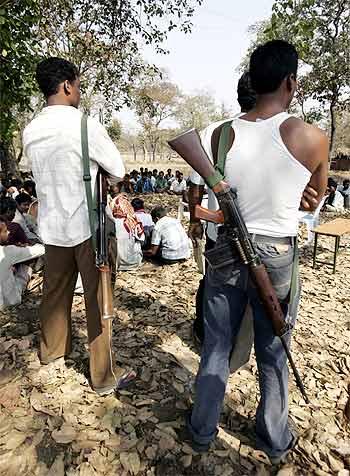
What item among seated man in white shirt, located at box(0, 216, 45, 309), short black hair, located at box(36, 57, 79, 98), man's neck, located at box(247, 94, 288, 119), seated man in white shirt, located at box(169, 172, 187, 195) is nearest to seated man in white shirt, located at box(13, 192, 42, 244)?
seated man in white shirt, located at box(0, 216, 45, 309)

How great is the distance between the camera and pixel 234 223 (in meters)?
1.69

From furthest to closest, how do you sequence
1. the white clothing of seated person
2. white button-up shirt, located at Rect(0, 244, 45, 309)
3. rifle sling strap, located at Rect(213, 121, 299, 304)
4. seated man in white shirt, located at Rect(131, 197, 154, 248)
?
Result: seated man in white shirt, located at Rect(131, 197, 154, 248), the white clothing of seated person, white button-up shirt, located at Rect(0, 244, 45, 309), rifle sling strap, located at Rect(213, 121, 299, 304)

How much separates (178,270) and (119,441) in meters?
2.98

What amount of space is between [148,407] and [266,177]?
5.43 ft

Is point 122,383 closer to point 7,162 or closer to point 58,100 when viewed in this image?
point 58,100

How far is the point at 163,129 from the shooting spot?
42.3 metres

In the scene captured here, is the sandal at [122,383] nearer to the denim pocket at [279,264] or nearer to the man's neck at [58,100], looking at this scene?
the denim pocket at [279,264]

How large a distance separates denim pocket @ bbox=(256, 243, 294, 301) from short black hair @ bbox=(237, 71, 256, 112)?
43.0 inches

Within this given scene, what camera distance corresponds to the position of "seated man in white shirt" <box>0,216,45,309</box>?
3555 millimetres

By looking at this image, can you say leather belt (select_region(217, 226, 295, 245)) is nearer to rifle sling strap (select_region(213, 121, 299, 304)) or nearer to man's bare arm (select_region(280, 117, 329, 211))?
rifle sling strap (select_region(213, 121, 299, 304))

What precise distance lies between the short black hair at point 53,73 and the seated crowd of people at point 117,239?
1.77m

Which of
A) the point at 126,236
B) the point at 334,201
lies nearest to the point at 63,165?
the point at 126,236

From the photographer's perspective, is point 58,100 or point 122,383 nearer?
point 58,100

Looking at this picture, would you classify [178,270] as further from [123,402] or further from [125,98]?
[125,98]
